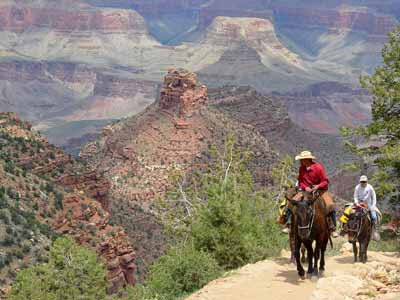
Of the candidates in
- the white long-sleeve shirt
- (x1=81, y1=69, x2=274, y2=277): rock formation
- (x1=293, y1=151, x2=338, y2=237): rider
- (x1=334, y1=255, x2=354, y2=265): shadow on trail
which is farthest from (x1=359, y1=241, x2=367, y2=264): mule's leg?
(x1=81, y1=69, x2=274, y2=277): rock formation

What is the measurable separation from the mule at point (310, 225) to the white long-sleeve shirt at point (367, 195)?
322 centimetres

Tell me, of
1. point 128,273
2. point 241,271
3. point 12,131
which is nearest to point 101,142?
point 12,131

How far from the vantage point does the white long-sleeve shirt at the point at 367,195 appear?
78.2ft

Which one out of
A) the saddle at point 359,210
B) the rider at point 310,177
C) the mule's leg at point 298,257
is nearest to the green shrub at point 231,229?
the saddle at point 359,210

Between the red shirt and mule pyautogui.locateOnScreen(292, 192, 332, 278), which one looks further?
the red shirt

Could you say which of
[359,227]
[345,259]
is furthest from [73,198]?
[359,227]

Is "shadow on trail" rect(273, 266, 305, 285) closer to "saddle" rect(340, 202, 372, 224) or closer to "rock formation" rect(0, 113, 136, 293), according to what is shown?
"saddle" rect(340, 202, 372, 224)

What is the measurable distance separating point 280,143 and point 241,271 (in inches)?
3316

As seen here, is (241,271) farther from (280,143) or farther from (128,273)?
(280,143)

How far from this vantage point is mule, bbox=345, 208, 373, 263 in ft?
77.9

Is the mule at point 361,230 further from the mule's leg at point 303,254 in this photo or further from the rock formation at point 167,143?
the rock formation at point 167,143

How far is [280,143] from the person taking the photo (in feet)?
350

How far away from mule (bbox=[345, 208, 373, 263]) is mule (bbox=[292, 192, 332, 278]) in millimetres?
2771

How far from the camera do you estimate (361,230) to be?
23.8m
